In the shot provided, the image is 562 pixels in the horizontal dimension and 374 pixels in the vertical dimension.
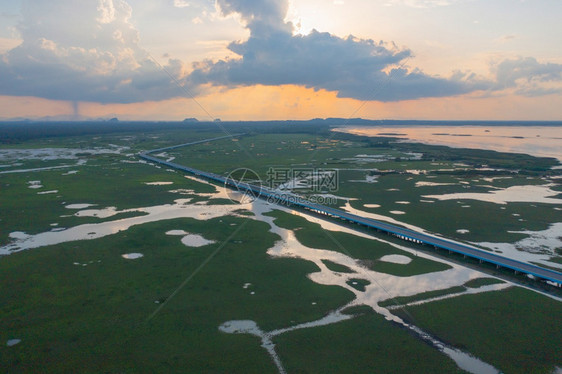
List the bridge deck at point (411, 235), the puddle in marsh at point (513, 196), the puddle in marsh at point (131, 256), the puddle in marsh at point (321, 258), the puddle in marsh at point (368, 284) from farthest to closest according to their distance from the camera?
the puddle in marsh at point (513, 196)
the puddle in marsh at point (131, 256)
the bridge deck at point (411, 235)
the puddle in marsh at point (321, 258)
the puddle in marsh at point (368, 284)

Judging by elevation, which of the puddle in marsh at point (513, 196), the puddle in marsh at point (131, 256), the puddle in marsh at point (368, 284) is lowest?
the puddle in marsh at point (368, 284)

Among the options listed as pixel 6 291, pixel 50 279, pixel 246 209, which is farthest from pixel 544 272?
pixel 6 291

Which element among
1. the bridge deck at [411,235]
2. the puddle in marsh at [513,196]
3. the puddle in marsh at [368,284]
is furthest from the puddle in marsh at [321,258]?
the puddle in marsh at [513,196]

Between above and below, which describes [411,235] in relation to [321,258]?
above

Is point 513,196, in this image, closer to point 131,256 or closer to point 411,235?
point 411,235

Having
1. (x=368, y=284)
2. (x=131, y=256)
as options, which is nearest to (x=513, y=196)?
(x=368, y=284)

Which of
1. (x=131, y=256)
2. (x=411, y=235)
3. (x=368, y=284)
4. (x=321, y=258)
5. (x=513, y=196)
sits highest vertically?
(x=513, y=196)

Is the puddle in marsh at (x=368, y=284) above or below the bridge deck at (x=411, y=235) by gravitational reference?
below

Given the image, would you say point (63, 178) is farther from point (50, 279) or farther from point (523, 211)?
point (523, 211)

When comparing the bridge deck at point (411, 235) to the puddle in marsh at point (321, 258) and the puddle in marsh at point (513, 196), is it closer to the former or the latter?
the puddle in marsh at point (321, 258)

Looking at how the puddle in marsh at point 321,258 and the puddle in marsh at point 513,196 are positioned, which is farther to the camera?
the puddle in marsh at point 513,196

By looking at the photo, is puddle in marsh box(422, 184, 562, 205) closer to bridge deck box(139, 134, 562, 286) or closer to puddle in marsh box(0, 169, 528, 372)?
bridge deck box(139, 134, 562, 286)

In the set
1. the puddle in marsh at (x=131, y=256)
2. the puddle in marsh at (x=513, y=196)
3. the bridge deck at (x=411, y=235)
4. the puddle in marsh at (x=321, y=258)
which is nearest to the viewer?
the puddle in marsh at (x=321, y=258)
